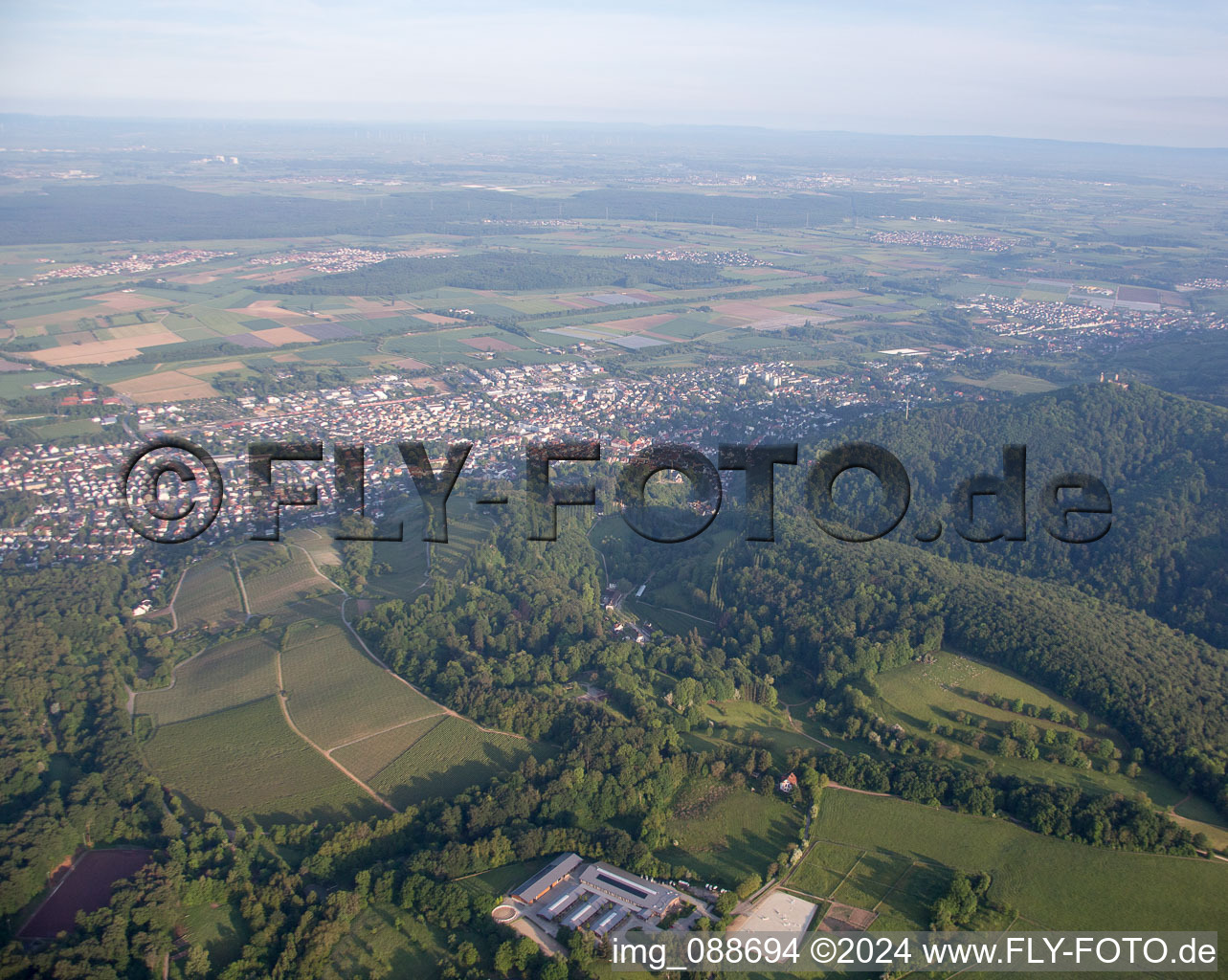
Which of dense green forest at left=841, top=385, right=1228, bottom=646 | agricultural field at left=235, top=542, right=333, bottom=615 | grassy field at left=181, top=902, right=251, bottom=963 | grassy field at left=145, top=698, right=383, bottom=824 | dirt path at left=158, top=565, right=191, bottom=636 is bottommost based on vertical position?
grassy field at left=181, top=902, right=251, bottom=963

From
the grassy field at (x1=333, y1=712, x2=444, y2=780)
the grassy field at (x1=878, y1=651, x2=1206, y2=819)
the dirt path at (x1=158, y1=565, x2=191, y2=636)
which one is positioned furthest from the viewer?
the dirt path at (x1=158, y1=565, x2=191, y2=636)

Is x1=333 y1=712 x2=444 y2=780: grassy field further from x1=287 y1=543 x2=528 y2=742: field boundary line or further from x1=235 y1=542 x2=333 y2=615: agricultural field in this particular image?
x1=235 y1=542 x2=333 y2=615: agricultural field

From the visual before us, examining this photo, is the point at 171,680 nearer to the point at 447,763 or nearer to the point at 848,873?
the point at 447,763

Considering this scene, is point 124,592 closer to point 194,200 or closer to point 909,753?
point 909,753

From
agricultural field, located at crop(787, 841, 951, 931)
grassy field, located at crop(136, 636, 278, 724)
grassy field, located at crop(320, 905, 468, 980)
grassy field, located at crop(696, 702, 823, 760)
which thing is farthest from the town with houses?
agricultural field, located at crop(787, 841, 951, 931)

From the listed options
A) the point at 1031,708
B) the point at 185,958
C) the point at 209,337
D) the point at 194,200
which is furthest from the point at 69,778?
the point at 194,200

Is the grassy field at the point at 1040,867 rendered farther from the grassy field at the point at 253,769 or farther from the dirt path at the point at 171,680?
the dirt path at the point at 171,680

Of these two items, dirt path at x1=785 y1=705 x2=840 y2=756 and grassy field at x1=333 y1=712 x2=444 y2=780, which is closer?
grassy field at x1=333 y1=712 x2=444 y2=780

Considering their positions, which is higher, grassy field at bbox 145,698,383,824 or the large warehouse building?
the large warehouse building
